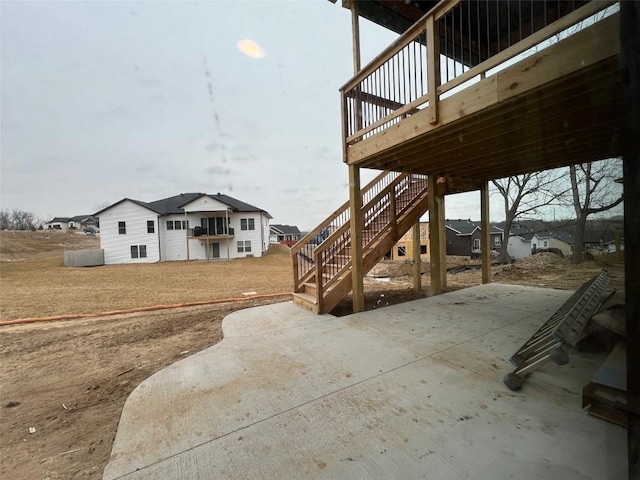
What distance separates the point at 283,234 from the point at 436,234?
47.2 metres

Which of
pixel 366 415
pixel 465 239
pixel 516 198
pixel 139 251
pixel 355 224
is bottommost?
pixel 366 415

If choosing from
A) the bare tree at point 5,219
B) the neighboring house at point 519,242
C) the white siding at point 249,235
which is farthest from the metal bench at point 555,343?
the bare tree at point 5,219

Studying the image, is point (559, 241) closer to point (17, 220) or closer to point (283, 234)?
point (283, 234)

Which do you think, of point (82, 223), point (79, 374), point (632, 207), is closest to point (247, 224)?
point (79, 374)

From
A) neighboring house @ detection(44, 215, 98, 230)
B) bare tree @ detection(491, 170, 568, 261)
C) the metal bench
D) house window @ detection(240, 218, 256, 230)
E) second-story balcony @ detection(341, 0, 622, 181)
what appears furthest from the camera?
neighboring house @ detection(44, 215, 98, 230)

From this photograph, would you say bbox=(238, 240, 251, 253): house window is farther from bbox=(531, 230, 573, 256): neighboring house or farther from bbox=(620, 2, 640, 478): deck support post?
bbox=(620, 2, 640, 478): deck support post

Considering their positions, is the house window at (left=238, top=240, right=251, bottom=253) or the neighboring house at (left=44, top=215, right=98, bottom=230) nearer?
the house window at (left=238, top=240, right=251, bottom=253)

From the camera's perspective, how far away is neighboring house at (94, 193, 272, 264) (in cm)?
2086

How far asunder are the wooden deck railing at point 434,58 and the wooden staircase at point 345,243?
1.68m

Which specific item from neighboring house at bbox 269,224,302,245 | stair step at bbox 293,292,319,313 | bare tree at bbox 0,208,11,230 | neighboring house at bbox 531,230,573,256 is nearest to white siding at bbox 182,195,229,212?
stair step at bbox 293,292,319,313

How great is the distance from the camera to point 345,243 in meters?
5.75

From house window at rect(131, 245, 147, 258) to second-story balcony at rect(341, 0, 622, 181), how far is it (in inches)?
861

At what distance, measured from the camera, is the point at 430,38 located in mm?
2955

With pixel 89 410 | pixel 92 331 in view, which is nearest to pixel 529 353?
pixel 89 410
